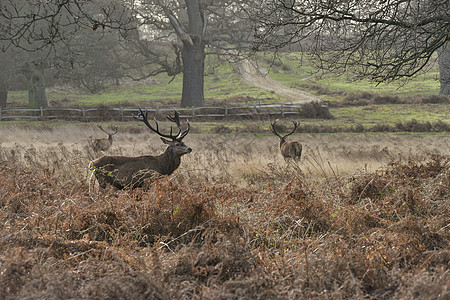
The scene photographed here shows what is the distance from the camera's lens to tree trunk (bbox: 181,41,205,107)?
2986 centimetres

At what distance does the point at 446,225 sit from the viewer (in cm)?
514

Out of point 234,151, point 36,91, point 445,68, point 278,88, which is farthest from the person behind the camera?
point 278,88

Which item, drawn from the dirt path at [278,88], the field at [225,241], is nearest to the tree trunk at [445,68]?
the field at [225,241]

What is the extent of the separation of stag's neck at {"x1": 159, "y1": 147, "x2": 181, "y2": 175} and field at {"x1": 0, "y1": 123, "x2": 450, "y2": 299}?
1.01 metres

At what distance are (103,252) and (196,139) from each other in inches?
567

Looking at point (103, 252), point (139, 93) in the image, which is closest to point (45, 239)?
point (103, 252)

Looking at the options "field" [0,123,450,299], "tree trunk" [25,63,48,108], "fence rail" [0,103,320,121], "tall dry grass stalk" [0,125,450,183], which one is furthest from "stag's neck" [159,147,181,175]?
"tree trunk" [25,63,48,108]

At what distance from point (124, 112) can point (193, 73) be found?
6.06 m

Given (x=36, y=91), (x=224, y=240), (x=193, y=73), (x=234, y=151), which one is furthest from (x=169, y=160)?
(x=36, y=91)

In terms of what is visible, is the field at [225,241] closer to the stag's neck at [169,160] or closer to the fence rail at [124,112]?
the stag's neck at [169,160]

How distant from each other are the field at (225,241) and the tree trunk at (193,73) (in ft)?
75.9

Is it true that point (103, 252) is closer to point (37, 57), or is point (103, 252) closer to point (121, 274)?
point (121, 274)

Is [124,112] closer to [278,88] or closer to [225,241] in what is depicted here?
[278,88]

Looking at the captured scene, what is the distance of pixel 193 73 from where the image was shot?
31.1m
